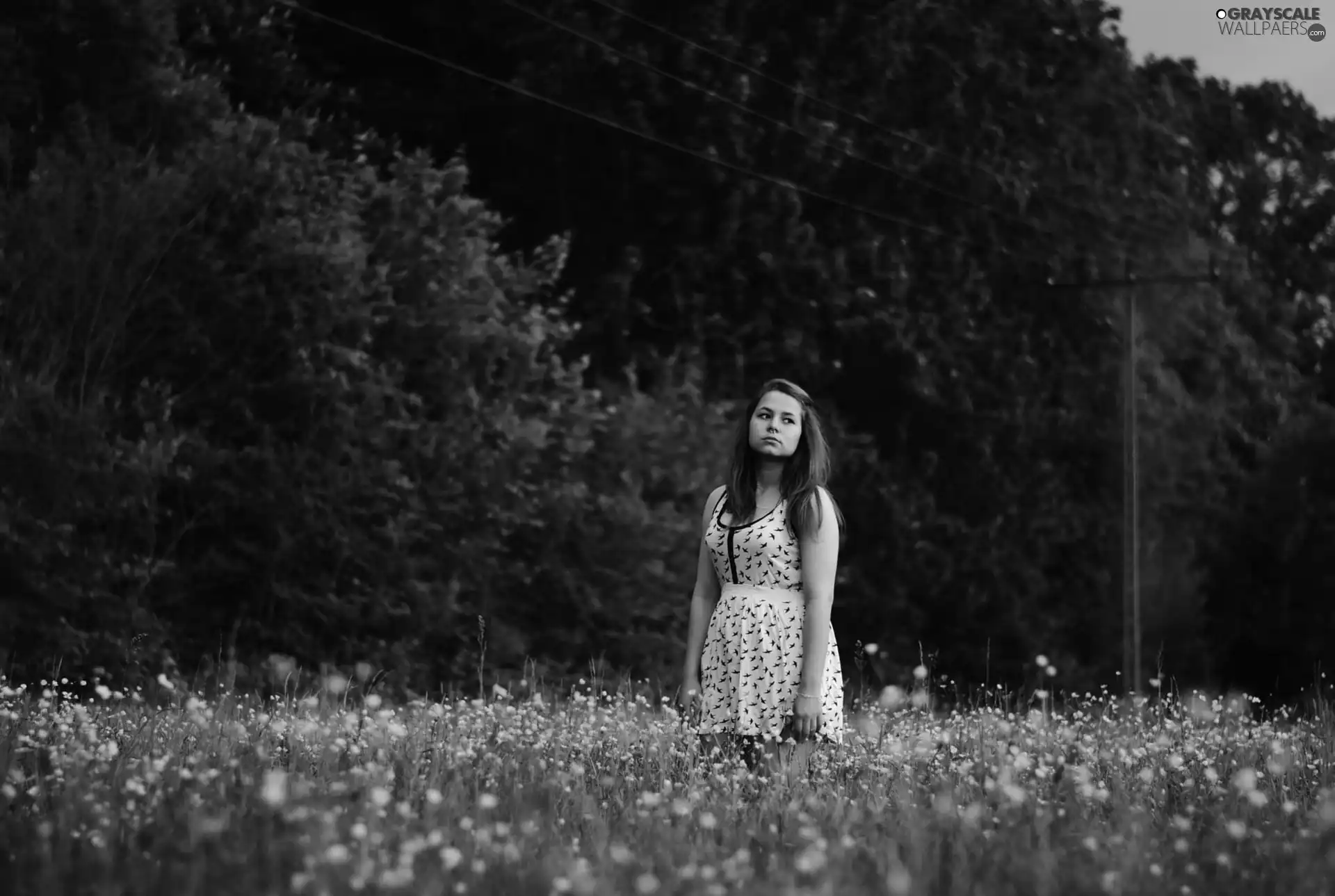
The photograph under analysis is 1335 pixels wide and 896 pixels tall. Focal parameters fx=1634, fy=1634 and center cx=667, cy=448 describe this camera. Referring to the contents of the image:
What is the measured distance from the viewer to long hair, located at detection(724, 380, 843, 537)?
600 cm

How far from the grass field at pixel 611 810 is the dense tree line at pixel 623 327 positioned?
20.5ft

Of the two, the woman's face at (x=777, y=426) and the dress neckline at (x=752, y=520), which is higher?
the woman's face at (x=777, y=426)

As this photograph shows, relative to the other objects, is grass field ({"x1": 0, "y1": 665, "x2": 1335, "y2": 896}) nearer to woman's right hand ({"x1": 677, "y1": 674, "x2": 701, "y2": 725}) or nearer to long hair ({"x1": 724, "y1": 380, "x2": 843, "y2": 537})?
woman's right hand ({"x1": 677, "y1": 674, "x2": 701, "y2": 725})

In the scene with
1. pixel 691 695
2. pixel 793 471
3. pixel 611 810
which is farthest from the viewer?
pixel 691 695

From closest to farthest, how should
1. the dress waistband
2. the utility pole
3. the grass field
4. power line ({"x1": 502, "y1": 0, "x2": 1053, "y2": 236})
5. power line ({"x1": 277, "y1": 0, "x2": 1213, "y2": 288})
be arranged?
1. the grass field
2. the dress waistband
3. power line ({"x1": 277, "y1": 0, "x2": 1213, "y2": 288})
4. power line ({"x1": 502, "y1": 0, "x2": 1053, "y2": 236})
5. the utility pole

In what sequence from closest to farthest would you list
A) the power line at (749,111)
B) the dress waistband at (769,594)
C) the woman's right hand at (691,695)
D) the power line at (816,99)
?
1. the dress waistband at (769,594)
2. the woman's right hand at (691,695)
3. the power line at (749,111)
4. the power line at (816,99)

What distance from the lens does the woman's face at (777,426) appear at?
5953mm

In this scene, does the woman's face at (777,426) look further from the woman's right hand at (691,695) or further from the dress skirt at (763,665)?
the woman's right hand at (691,695)

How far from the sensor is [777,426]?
19.6ft

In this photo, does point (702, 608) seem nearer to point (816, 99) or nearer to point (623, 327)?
point (623, 327)

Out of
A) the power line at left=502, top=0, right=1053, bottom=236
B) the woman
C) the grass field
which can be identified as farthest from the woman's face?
the power line at left=502, top=0, right=1053, bottom=236

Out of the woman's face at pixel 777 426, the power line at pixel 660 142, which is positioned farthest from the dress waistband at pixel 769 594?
the power line at pixel 660 142

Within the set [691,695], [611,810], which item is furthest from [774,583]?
[611,810]

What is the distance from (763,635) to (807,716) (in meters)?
0.35
